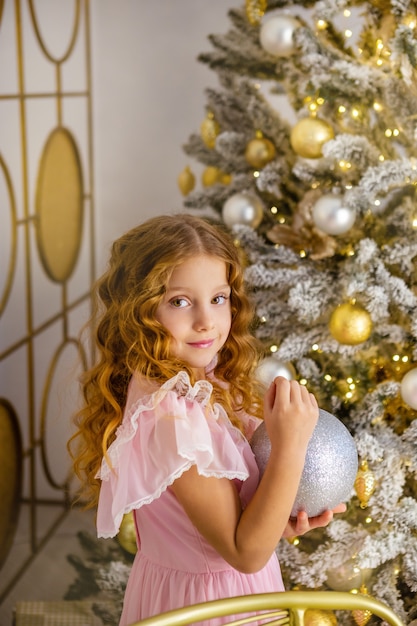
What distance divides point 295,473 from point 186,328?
0.85ft

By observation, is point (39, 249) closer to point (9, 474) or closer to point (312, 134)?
point (9, 474)

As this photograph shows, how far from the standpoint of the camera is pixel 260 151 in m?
1.90

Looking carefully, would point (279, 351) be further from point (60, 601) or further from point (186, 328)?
point (60, 601)

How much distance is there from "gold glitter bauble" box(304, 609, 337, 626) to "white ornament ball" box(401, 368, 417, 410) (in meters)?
0.53

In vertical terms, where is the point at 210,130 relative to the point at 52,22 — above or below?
below

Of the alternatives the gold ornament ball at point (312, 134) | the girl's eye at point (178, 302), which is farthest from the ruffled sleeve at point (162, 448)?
the gold ornament ball at point (312, 134)

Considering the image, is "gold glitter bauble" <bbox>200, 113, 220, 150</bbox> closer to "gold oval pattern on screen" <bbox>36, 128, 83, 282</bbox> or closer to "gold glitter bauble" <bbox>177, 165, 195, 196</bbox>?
"gold glitter bauble" <bbox>177, 165, 195, 196</bbox>

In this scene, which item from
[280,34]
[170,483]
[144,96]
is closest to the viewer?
[170,483]

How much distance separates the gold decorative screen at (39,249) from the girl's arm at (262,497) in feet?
3.95

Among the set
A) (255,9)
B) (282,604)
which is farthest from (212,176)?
(282,604)

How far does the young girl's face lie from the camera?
3.68ft


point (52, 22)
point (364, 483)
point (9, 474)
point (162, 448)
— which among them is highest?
point (52, 22)

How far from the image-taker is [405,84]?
1.63 meters

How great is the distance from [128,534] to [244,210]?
861mm
